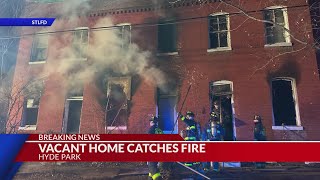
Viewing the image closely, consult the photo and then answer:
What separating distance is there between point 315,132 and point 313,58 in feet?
8.15

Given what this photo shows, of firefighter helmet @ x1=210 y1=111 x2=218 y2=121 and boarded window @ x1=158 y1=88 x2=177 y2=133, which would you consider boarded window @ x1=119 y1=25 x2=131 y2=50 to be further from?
firefighter helmet @ x1=210 y1=111 x2=218 y2=121

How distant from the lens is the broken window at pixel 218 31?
903 cm

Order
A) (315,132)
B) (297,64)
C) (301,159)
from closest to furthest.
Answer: (301,159)
(315,132)
(297,64)

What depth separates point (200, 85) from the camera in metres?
8.67

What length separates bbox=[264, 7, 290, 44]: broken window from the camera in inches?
336

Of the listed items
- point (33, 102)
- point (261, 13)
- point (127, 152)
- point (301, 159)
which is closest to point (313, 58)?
point (261, 13)

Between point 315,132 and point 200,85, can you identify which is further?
point 200,85

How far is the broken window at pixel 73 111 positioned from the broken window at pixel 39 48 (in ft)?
6.79

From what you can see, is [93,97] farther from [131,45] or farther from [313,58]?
[313,58]

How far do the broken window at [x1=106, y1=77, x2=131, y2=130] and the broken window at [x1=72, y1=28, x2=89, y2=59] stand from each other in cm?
154

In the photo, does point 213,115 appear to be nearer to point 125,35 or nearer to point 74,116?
point 125,35

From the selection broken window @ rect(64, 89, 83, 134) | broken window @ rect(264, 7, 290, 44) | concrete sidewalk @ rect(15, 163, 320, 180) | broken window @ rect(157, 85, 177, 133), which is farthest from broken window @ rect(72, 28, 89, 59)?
broken window @ rect(264, 7, 290, 44)

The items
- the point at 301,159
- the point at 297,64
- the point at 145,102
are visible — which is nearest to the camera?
the point at 301,159

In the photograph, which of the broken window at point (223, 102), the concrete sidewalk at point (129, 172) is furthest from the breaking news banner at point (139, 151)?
the broken window at point (223, 102)
